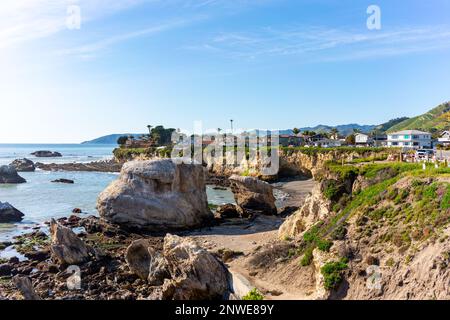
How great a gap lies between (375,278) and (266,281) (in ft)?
21.2

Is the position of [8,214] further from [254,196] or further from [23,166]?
[23,166]

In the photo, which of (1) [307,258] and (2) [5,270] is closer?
(1) [307,258]

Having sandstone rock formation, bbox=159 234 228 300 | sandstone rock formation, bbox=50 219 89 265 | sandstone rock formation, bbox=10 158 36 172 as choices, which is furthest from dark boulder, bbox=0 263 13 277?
sandstone rock formation, bbox=10 158 36 172

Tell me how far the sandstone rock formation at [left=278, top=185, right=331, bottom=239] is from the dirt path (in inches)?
60.1

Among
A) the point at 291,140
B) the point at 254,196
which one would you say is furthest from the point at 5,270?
the point at 291,140

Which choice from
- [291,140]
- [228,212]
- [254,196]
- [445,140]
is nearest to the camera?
[228,212]

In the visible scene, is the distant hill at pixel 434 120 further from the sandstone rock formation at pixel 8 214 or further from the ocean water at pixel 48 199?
the sandstone rock formation at pixel 8 214

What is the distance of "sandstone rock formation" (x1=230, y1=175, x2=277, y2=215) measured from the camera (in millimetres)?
43812

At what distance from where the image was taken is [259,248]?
86.1 feet

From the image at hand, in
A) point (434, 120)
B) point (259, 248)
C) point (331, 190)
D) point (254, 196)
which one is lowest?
point (259, 248)

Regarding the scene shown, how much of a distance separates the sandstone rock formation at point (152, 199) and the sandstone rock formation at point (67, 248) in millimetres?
8759

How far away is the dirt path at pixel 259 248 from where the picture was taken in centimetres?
2022

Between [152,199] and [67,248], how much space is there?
35.8ft
